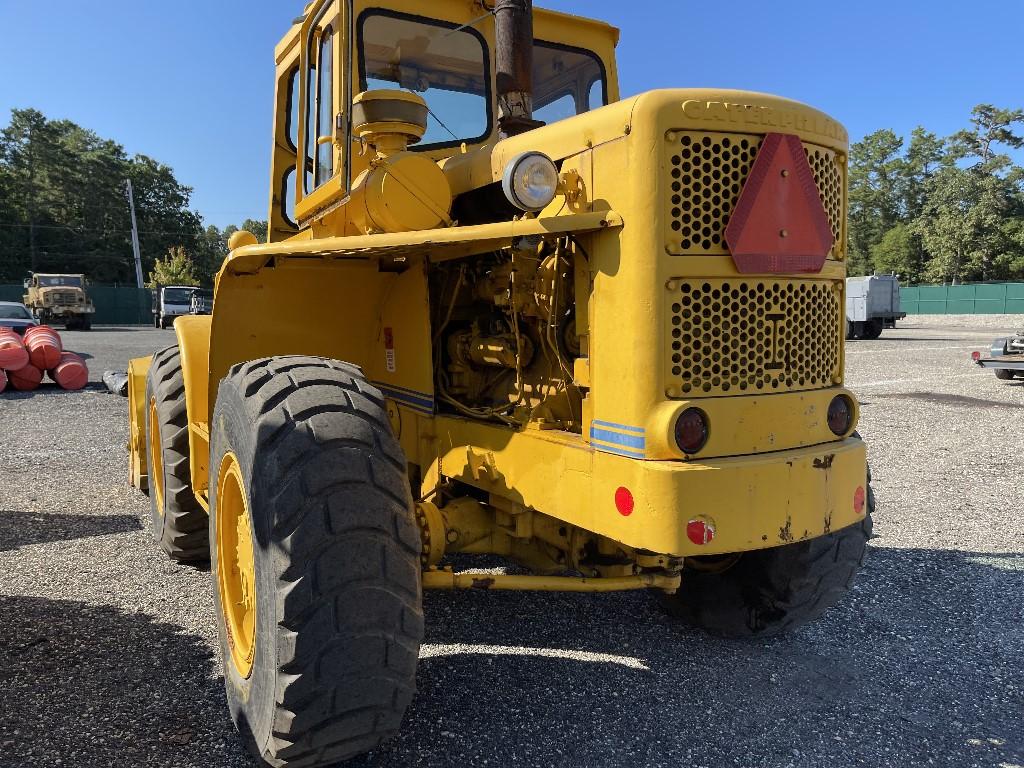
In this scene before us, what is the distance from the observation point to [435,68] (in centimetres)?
388

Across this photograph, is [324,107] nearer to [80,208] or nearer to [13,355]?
[13,355]

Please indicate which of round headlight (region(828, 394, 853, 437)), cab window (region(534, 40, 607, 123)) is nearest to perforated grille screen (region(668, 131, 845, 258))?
round headlight (region(828, 394, 853, 437))

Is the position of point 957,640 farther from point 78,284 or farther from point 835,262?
point 78,284

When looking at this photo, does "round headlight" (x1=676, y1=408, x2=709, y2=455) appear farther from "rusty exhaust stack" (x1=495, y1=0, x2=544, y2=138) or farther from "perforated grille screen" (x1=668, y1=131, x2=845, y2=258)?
"rusty exhaust stack" (x1=495, y1=0, x2=544, y2=138)

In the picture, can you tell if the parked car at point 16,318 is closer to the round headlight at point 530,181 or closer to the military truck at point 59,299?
the military truck at point 59,299

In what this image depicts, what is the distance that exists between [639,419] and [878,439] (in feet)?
25.3

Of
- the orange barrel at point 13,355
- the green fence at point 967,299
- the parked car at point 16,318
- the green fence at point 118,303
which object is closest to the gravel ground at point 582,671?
the orange barrel at point 13,355

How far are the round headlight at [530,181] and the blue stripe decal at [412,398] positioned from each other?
1.29 meters

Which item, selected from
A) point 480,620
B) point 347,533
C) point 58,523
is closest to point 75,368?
point 58,523

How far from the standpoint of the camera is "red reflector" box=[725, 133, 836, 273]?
2.45 m

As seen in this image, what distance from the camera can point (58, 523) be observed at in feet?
18.6

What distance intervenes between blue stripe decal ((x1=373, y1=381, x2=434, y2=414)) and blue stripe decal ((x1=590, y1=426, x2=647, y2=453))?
1121 mm

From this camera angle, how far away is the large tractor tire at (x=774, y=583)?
3.32m

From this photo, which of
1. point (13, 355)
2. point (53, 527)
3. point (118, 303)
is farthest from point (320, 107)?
point (118, 303)
